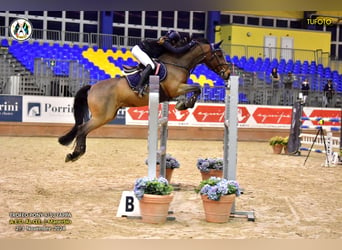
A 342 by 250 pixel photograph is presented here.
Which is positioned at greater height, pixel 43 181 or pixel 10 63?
pixel 10 63

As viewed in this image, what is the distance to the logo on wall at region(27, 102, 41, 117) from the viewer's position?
42.9 feet

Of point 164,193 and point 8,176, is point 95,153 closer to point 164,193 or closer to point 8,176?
point 8,176

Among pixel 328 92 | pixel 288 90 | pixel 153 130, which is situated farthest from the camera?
pixel 328 92

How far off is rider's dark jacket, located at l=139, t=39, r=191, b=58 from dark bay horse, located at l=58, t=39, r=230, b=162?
6 centimetres

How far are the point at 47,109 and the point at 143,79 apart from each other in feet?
26.3

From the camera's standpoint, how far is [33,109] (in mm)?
13109

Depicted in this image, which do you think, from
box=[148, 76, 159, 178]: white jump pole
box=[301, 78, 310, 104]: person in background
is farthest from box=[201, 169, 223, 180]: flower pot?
box=[301, 78, 310, 104]: person in background

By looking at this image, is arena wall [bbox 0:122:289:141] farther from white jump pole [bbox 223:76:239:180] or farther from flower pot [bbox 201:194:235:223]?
flower pot [bbox 201:194:235:223]

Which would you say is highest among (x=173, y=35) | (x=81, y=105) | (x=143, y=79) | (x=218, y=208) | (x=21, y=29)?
(x=21, y=29)

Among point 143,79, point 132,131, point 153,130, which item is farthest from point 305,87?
point 153,130

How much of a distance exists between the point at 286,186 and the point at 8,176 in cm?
364

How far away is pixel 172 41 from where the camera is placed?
5.71 meters

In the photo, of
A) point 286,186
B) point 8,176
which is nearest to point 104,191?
point 8,176

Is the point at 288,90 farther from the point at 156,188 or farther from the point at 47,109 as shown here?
the point at 156,188
